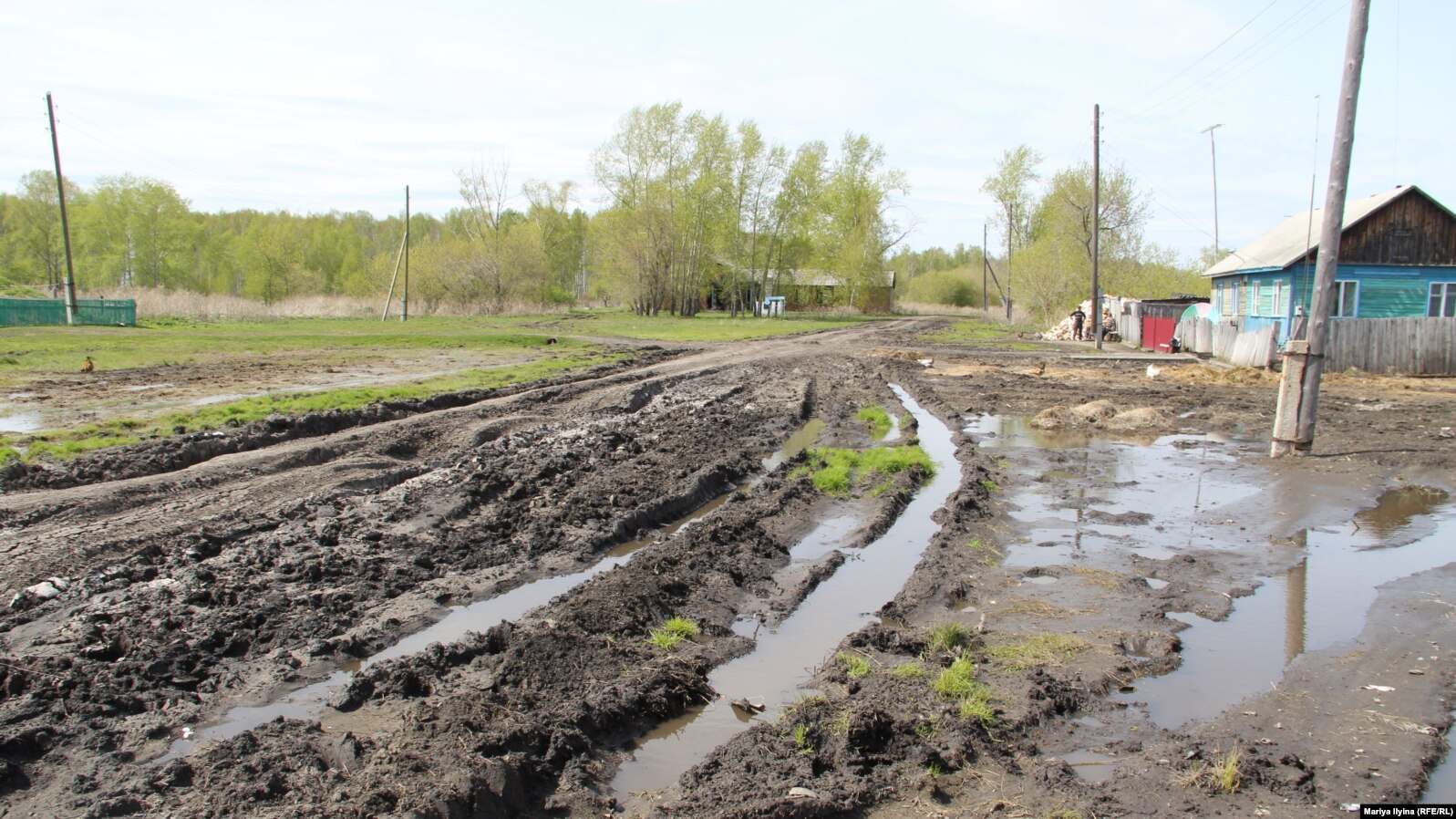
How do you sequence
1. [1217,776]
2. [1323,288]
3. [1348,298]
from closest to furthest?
1. [1217,776]
2. [1323,288]
3. [1348,298]

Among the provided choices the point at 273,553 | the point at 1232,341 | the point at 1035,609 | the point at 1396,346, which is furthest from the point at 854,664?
the point at 1232,341

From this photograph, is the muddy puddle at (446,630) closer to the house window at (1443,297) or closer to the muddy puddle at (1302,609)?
the muddy puddle at (1302,609)

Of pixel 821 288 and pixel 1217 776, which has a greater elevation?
pixel 821 288

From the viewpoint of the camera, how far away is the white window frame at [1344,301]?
Answer: 28000mm

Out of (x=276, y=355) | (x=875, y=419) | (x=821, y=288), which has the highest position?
(x=821, y=288)

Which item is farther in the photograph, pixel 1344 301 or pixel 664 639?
pixel 1344 301

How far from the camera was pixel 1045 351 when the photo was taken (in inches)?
1391

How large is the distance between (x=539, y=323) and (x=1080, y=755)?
147 feet

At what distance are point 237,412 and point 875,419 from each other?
425 inches

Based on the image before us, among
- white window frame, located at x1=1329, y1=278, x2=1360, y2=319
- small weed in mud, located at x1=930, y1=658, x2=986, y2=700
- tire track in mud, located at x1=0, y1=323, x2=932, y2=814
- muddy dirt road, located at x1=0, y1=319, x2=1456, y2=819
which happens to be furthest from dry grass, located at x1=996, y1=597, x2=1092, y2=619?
white window frame, located at x1=1329, y1=278, x2=1360, y2=319

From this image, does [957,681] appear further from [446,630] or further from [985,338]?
[985,338]

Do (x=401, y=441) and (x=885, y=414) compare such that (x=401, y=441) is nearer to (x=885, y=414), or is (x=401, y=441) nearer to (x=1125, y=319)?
(x=885, y=414)

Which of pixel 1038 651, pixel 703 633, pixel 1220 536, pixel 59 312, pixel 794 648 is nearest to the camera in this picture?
pixel 1038 651

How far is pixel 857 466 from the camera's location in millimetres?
12117
